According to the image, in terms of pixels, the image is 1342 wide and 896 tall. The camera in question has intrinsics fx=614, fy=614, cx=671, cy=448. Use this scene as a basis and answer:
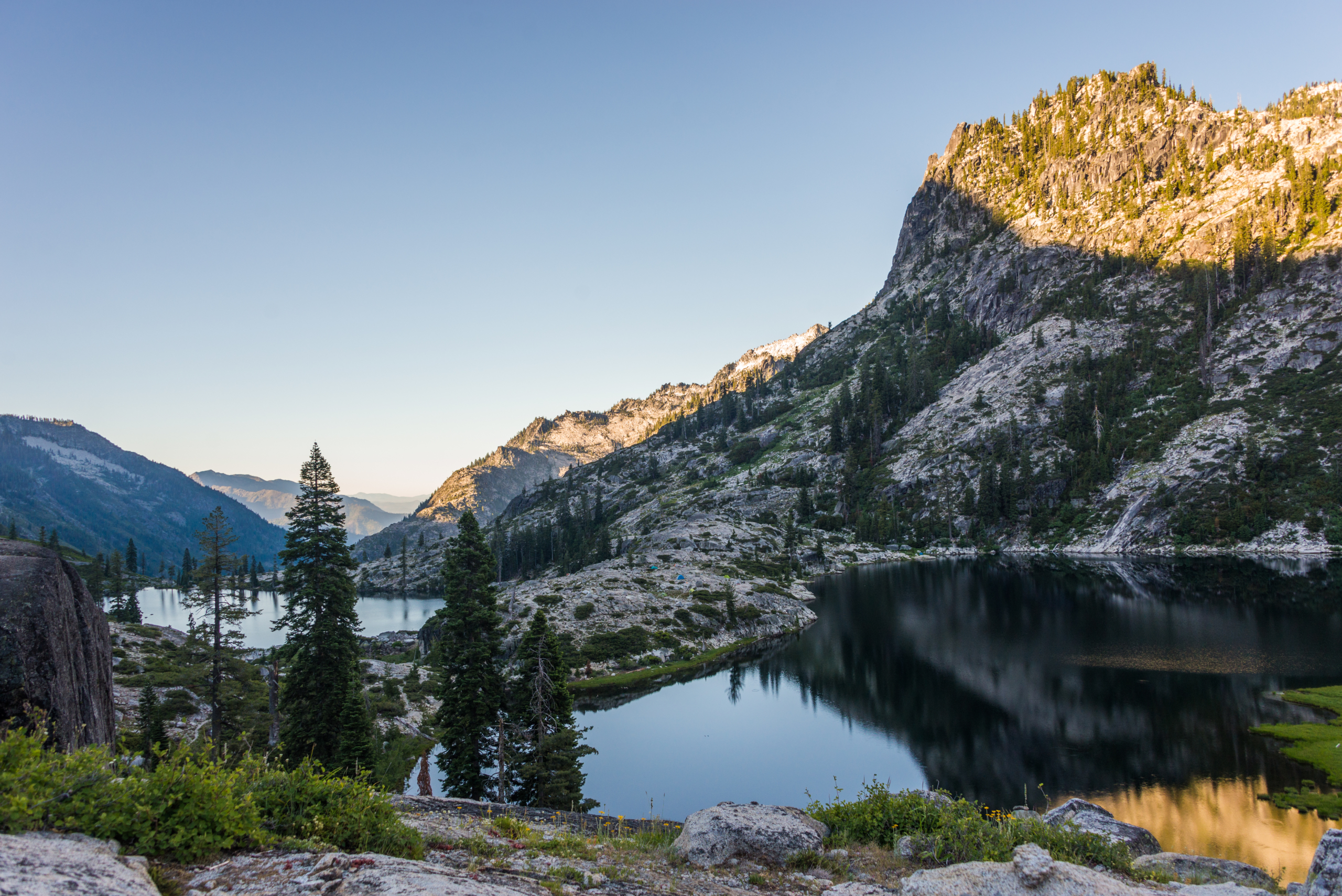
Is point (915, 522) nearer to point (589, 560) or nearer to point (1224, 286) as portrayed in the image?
point (589, 560)

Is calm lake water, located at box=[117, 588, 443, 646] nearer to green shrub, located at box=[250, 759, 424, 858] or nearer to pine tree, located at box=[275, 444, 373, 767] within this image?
pine tree, located at box=[275, 444, 373, 767]

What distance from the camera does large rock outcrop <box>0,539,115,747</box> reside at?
42.4 ft

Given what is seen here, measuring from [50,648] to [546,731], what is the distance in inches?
1080

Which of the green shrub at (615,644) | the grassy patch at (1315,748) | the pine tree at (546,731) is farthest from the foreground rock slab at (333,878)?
the green shrub at (615,644)

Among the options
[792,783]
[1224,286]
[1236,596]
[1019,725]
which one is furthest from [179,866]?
[1224,286]

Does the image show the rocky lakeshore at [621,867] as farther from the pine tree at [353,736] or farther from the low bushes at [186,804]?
the pine tree at [353,736]

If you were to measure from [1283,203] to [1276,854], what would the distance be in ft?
854

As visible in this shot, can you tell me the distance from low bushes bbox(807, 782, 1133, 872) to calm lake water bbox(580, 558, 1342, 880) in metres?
9.30

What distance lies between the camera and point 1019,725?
50.7 m

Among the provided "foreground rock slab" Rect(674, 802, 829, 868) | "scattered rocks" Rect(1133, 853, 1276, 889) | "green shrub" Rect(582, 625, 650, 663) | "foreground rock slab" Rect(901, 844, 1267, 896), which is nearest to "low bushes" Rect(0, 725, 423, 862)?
"foreground rock slab" Rect(674, 802, 829, 868)

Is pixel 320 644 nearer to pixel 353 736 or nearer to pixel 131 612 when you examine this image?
Answer: pixel 353 736

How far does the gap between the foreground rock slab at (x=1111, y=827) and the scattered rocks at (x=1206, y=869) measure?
6.36 ft

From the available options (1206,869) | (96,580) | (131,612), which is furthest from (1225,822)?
(96,580)

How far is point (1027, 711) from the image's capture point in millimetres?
53406
